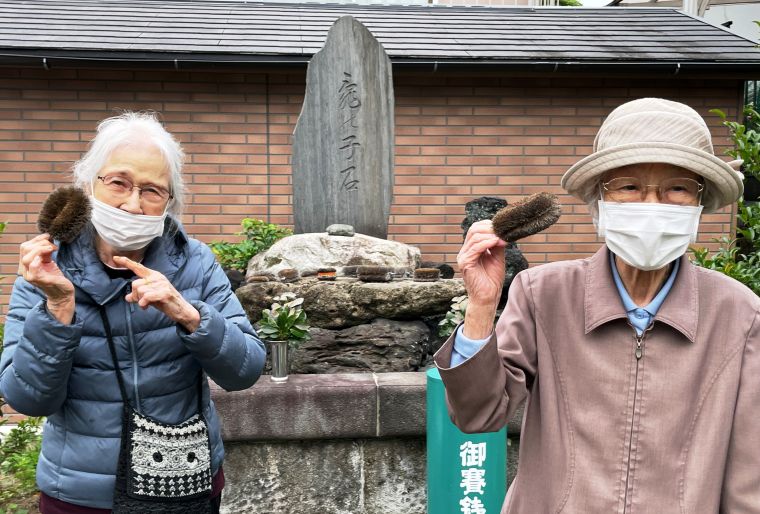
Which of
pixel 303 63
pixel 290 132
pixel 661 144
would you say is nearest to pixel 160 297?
pixel 661 144

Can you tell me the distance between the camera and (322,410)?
11.6ft

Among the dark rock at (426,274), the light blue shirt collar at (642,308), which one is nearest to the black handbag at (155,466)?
the light blue shirt collar at (642,308)

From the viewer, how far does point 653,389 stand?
56.9 inches

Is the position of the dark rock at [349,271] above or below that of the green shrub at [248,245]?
below

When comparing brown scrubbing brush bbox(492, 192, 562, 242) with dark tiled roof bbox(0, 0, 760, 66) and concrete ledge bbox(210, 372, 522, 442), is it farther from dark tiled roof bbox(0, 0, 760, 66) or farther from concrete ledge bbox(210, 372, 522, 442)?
dark tiled roof bbox(0, 0, 760, 66)

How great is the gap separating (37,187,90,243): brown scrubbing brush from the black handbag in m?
0.23

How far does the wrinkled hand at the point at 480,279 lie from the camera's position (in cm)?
149

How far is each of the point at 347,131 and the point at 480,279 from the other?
4.05 m

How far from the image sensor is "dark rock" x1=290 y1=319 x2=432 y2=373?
4.15 metres

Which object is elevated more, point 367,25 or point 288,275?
point 367,25

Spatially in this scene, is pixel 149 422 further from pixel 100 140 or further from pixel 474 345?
pixel 474 345

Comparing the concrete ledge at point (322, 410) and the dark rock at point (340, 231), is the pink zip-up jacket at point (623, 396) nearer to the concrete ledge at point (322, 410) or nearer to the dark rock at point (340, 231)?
the concrete ledge at point (322, 410)

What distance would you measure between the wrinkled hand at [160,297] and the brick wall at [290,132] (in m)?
4.88

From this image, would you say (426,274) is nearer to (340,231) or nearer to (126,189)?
(340,231)
